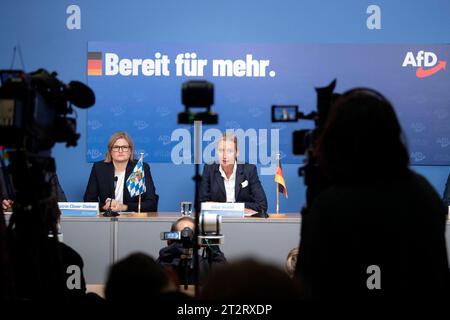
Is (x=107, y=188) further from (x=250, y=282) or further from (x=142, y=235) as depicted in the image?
(x=250, y=282)

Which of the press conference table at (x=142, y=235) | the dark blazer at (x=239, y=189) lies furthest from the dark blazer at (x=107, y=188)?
the press conference table at (x=142, y=235)

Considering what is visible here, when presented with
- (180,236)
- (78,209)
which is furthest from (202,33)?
(180,236)

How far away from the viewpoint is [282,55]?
22.8ft

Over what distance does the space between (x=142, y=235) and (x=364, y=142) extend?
12.0 feet

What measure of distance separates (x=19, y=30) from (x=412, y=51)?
4.20 m

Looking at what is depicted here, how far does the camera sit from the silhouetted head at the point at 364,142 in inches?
65.2

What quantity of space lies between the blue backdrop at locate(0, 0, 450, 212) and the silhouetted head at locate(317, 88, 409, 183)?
526cm

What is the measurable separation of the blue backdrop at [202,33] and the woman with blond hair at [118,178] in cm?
96

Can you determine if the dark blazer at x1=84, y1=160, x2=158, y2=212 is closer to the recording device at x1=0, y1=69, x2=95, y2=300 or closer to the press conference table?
the press conference table

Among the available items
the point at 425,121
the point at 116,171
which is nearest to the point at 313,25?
the point at 425,121

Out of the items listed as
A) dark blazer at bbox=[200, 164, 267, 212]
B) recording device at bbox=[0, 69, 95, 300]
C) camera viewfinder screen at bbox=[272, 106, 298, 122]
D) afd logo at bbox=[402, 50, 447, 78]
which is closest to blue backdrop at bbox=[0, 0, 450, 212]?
afd logo at bbox=[402, 50, 447, 78]

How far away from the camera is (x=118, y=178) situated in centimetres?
602
